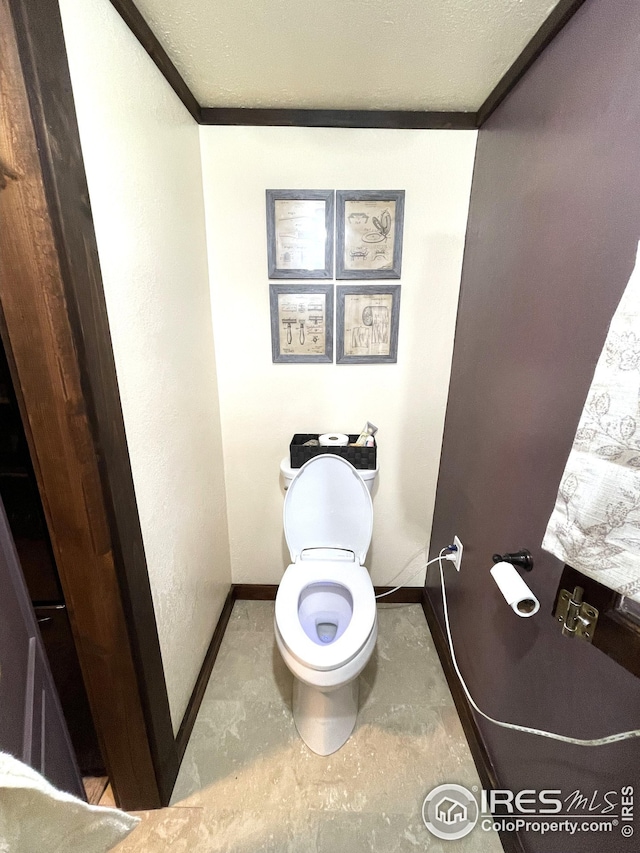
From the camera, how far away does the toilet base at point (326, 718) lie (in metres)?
1.28

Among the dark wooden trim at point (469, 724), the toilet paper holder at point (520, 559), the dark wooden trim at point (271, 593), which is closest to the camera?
the toilet paper holder at point (520, 559)

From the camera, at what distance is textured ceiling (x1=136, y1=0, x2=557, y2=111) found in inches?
35.0

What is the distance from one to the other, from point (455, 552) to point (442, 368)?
2.42 feet

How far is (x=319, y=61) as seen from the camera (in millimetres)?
1078

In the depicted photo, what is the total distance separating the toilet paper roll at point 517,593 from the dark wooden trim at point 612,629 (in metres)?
0.27

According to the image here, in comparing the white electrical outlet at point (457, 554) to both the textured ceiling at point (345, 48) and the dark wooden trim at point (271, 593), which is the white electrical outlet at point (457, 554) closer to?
the dark wooden trim at point (271, 593)

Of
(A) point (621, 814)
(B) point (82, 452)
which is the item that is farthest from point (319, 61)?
(A) point (621, 814)

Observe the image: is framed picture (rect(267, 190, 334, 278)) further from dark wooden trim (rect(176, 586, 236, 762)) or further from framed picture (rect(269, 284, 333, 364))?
dark wooden trim (rect(176, 586, 236, 762))

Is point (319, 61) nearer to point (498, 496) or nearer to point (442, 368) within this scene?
point (442, 368)

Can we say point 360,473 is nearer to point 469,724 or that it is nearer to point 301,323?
point 301,323

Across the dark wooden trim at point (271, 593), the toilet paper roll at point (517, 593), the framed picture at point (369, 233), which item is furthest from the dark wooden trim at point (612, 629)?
the dark wooden trim at point (271, 593)

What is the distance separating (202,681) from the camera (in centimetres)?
145

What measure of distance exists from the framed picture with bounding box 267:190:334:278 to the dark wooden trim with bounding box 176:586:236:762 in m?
1.52

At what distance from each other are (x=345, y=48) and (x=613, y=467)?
1.23 metres
